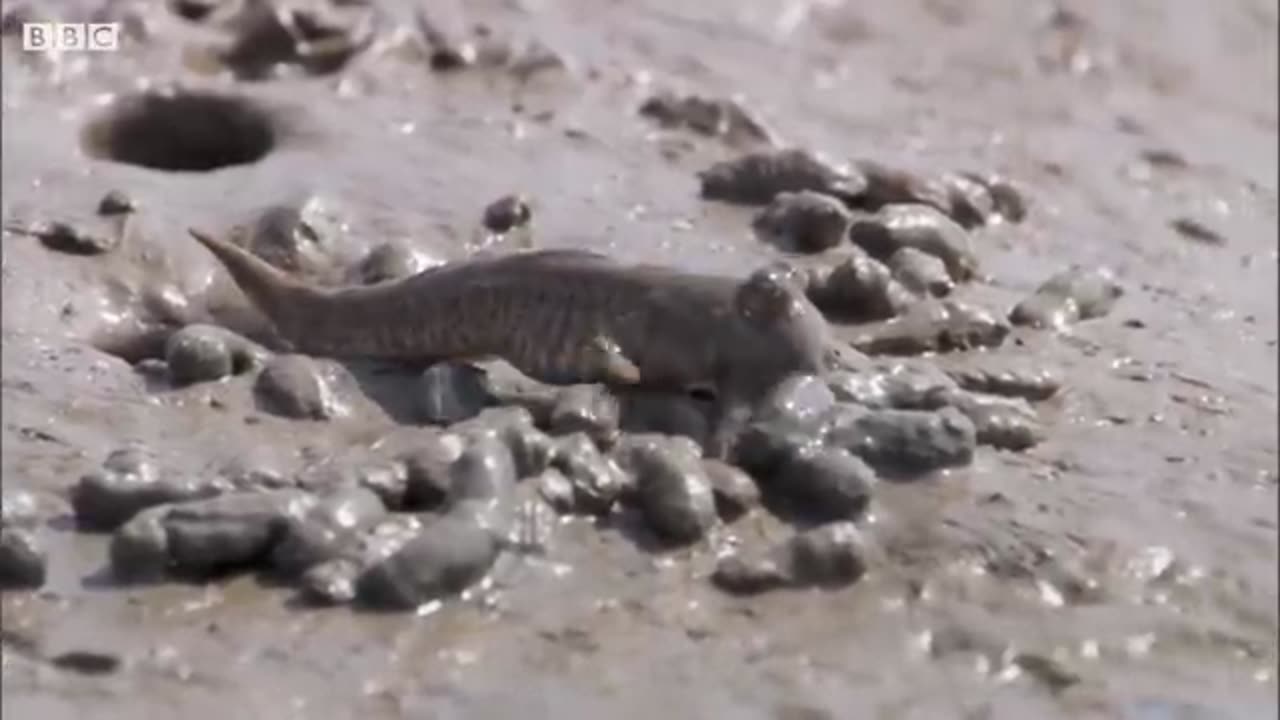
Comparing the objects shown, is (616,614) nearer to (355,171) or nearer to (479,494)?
(479,494)

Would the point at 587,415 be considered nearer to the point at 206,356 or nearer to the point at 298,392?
the point at 298,392

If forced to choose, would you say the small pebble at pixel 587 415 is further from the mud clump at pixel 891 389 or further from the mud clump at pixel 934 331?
the mud clump at pixel 934 331

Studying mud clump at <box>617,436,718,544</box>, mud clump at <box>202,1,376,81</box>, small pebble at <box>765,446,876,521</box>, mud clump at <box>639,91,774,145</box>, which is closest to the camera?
mud clump at <box>617,436,718,544</box>

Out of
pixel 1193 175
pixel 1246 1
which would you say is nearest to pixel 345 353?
pixel 1193 175

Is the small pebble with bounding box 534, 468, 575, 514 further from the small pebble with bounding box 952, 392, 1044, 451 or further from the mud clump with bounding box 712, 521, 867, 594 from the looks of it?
the small pebble with bounding box 952, 392, 1044, 451

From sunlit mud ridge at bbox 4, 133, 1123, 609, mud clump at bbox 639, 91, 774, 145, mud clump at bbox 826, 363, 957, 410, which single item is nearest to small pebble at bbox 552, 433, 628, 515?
sunlit mud ridge at bbox 4, 133, 1123, 609

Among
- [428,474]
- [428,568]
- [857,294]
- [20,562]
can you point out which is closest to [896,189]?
[857,294]
